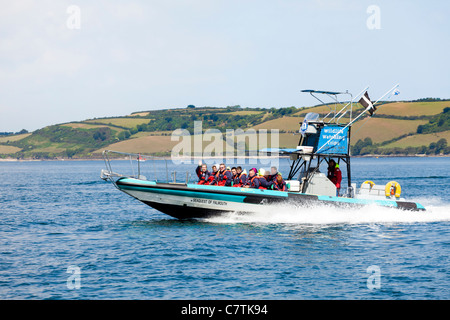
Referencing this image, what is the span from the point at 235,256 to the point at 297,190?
635cm

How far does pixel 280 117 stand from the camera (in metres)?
154

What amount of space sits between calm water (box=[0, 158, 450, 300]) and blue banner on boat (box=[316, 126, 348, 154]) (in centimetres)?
267

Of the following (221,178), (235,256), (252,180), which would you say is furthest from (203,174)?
(235,256)

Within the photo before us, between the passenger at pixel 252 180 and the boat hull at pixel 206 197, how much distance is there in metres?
0.31

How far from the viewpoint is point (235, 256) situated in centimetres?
1689

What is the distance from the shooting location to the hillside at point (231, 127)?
5719 inches

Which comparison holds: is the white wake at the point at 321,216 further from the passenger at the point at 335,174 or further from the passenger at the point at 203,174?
the passenger at the point at 203,174

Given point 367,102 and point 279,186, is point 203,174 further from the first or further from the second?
point 367,102

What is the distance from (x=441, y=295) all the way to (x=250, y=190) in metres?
9.71

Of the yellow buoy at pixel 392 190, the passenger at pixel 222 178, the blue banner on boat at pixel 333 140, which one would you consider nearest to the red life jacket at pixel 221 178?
the passenger at pixel 222 178

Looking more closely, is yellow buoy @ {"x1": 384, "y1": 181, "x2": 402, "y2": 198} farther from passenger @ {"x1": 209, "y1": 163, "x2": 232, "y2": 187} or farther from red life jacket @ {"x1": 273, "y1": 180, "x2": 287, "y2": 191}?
passenger @ {"x1": 209, "y1": 163, "x2": 232, "y2": 187}

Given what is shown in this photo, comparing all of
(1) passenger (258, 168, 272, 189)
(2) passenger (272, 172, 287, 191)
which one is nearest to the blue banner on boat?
(2) passenger (272, 172, 287, 191)
